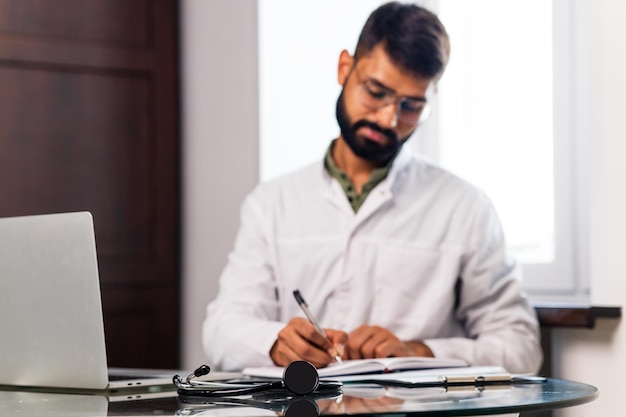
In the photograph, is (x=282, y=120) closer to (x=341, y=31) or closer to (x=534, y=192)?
(x=341, y=31)

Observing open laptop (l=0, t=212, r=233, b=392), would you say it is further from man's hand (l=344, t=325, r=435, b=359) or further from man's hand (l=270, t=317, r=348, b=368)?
man's hand (l=344, t=325, r=435, b=359)

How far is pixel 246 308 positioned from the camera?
2459 millimetres

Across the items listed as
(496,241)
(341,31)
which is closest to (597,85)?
(496,241)

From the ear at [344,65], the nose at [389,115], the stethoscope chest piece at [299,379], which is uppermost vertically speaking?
the ear at [344,65]

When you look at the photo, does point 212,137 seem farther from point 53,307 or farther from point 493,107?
point 53,307

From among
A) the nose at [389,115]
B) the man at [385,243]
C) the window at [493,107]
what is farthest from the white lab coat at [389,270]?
the window at [493,107]

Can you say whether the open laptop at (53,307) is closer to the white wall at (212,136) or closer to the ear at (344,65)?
the ear at (344,65)

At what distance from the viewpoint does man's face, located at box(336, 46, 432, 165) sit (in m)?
2.46

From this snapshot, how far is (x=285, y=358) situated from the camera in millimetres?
2115

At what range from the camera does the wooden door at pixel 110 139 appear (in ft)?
10.9

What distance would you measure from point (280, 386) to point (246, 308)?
1.10 meters

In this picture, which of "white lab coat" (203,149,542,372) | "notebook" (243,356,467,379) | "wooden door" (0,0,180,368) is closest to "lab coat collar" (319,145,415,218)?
"white lab coat" (203,149,542,372)

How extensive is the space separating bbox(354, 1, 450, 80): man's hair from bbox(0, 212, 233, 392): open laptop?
3.77ft

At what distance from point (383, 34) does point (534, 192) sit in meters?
0.71
